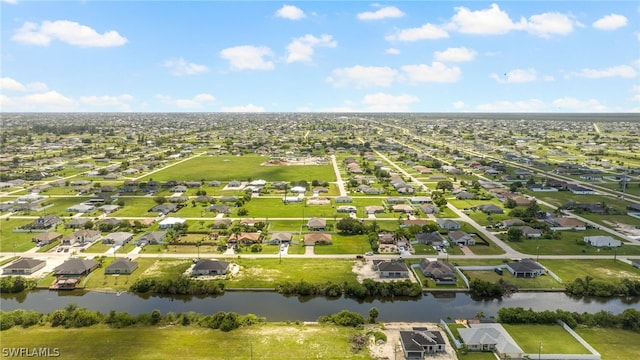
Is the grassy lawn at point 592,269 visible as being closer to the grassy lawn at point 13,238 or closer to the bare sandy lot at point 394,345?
the bare sandy lot at point 394,345

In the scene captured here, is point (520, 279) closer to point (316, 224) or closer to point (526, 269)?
point (526, 269)

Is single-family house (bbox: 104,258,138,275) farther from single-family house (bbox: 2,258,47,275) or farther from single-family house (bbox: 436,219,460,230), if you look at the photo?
single-family house (bbox: 436,219,460,230)

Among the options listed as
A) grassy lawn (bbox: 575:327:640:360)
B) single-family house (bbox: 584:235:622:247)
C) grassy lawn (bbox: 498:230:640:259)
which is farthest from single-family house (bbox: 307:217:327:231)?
single-family house (bbox: 584:235:622:247)

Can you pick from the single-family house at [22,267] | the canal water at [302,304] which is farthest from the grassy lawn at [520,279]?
the single-family house at [22,267]

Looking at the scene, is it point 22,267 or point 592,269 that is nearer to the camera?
point 22,267

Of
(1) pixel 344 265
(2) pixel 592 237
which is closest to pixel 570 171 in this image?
(2) pixel 592 237

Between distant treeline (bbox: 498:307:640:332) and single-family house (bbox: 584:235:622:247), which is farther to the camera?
single-family house (bbox: 584:235:622:247)

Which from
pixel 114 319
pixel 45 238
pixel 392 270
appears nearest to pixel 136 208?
pixel 45 238
